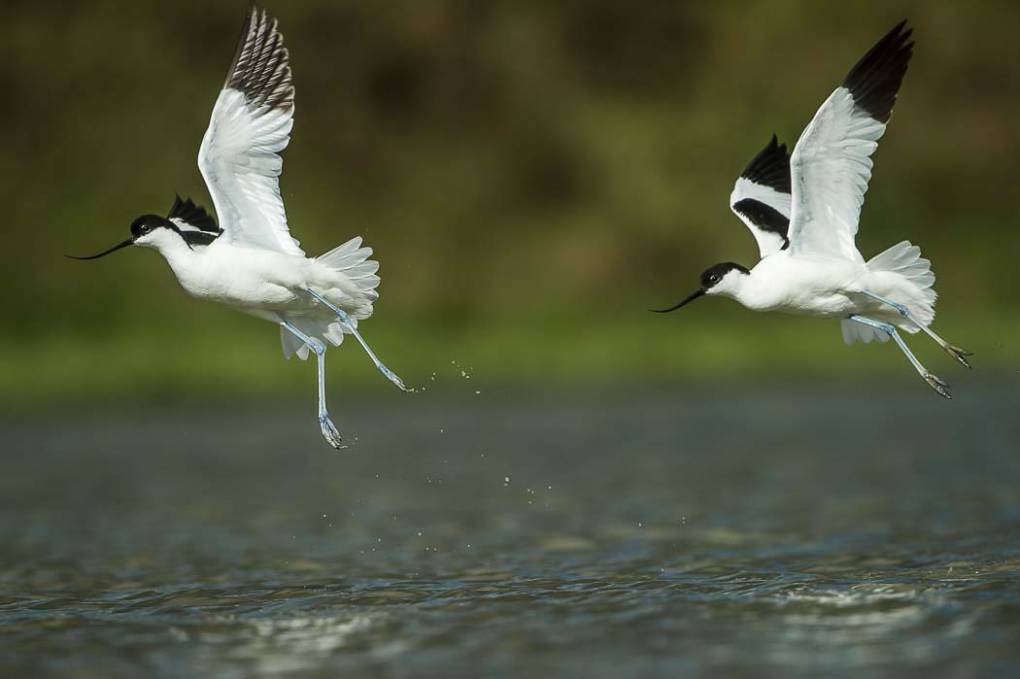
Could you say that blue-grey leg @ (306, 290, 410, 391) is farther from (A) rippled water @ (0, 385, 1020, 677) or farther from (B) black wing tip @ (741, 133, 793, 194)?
(B) black wing tip @ (741, 133, 793, 194)

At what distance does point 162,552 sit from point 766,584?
4.80 meters

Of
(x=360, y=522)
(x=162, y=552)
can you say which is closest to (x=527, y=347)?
(x=360, y=522)

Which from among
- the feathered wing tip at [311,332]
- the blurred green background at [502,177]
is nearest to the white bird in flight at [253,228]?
the feathered wing tip at [311,332]

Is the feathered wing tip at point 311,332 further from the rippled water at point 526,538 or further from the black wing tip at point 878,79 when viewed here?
the black wing tip at point 878,79

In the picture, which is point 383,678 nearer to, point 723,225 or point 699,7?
point 723,225

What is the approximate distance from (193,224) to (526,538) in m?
3.52

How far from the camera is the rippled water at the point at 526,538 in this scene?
8.48 metres

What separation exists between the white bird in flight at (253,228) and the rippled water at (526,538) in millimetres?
1545

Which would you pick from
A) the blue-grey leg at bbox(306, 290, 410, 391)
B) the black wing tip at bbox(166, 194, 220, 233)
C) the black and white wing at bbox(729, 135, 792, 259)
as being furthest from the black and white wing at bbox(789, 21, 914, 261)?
the black wing tip at bbox(166, 194, 220, 233)

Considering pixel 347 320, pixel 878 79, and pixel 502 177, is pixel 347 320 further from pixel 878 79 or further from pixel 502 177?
pixel 502 177

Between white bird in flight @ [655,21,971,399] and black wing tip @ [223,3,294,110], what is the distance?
265 centimetres

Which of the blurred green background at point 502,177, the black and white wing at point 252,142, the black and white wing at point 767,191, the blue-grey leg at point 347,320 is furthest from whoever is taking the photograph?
the blurred green background at point 502,177

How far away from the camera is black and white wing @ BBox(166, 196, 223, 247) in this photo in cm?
1001

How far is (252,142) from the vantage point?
A: 32.7 ft
